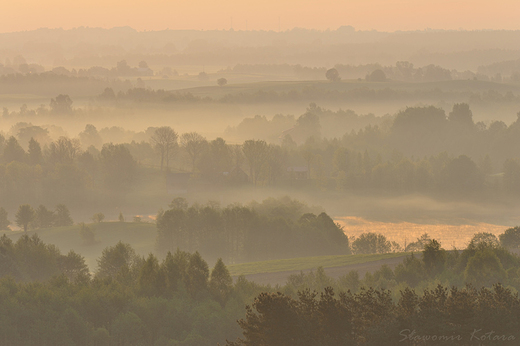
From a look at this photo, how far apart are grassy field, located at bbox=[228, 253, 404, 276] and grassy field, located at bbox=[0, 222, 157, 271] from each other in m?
27.0

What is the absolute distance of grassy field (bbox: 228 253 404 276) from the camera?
71062 mm

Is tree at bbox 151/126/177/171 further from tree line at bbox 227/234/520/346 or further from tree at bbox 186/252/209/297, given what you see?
tree line at bbox 227/234/520/346

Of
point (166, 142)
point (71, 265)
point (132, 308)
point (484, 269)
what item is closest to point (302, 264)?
point (484, 269)

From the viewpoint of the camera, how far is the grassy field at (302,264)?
233 feet

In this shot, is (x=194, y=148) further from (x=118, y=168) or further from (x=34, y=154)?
(x=34, y=154)

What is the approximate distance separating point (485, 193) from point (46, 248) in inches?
4695

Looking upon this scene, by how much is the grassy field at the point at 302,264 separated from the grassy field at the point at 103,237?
27.0 meters

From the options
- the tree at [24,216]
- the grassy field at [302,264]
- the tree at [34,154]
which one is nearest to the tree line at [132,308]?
the grassy field at [302,264]

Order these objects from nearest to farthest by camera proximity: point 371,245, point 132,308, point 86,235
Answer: point 132,308 < point 371,245 < point 86,235

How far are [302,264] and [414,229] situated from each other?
5617cm

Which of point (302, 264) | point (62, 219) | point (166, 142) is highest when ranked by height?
point (166, 142)

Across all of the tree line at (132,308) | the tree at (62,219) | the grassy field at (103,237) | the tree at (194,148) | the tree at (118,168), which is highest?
the tree at (194,148)

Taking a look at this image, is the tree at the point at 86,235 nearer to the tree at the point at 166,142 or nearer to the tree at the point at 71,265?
the tree at the point at 71,265

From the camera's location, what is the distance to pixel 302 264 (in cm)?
7431
